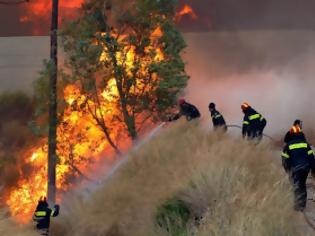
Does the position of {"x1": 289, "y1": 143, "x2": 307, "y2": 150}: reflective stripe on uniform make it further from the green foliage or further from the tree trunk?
the tree trunk

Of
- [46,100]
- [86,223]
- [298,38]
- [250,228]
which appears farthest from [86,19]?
[298,38]

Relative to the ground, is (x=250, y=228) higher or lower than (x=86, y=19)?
lower

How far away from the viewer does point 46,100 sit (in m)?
13.8

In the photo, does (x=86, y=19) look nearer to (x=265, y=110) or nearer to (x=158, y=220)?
(x=158, y=220)

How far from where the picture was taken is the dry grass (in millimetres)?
6250

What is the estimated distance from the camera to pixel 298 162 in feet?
23.9

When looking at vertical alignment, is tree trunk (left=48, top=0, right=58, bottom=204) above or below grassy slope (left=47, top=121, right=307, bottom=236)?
above

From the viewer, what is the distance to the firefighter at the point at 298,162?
23.9 feet

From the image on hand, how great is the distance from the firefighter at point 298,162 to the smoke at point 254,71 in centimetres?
1187

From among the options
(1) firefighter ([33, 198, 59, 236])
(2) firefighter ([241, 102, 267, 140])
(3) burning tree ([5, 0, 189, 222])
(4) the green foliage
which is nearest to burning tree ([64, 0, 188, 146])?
(3) burning tree ([5, 0, 189, 222])

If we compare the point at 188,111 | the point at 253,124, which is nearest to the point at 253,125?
the point at 253,124

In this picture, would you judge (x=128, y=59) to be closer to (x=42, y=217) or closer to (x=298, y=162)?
(x=42, y=217)

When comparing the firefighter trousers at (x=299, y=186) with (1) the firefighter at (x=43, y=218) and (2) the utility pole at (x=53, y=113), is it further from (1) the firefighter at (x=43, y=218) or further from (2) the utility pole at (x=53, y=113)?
(2) the utility pole at (x=53, y=113)

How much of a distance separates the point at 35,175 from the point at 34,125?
12.2 ft
